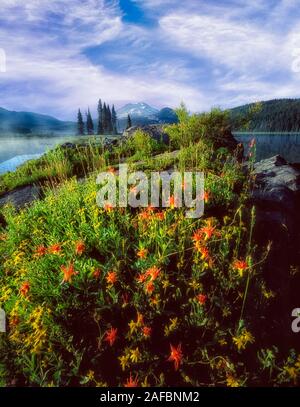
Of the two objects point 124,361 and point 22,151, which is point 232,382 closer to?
point 124,361

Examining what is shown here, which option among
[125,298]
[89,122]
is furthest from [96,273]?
[89,122]

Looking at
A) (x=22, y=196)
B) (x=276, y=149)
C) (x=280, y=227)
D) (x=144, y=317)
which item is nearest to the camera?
(x=144, y=317)

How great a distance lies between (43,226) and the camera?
15.9ft

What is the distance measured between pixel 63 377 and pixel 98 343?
0.40m

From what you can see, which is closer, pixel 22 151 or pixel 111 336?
pixel 111 336

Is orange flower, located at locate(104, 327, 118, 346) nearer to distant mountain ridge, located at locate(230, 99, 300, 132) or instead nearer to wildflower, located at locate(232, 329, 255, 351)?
wildflower, located at locate(232, 329, 255, 351)

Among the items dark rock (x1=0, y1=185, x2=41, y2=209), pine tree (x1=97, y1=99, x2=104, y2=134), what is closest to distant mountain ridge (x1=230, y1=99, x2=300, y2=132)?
pine tree (x1=97, y1=99, x2=104, y2=134)
